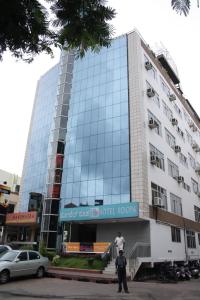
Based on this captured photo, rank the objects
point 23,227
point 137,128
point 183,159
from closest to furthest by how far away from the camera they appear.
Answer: point 137,128
point 23,227
point 183,159

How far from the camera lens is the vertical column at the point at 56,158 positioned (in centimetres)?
2608

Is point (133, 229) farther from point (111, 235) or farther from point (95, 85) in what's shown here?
point (95, 85)

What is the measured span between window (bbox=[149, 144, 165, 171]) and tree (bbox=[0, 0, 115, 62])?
2170cm

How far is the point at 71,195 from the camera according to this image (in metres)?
25.2

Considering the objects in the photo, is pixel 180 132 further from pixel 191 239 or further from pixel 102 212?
pixel 102 212

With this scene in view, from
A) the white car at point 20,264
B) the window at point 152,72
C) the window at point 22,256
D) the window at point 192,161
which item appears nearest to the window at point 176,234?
the white car at point 20,264

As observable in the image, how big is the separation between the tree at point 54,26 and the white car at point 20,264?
12.6m

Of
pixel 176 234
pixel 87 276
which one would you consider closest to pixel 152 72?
pixel 176 234

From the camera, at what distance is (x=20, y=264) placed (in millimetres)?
14062

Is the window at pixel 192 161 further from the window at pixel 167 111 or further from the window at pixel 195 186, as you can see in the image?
the window at pixel 167 111

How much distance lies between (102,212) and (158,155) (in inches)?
325

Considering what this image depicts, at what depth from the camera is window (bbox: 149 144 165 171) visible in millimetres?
24469

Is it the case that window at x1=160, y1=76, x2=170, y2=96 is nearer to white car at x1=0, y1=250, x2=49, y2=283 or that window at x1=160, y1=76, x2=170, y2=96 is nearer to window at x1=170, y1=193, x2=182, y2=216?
window at x1=170, y1=193, x2=182, y2=216

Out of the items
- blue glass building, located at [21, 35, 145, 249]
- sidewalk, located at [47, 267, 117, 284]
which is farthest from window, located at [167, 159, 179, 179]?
sidewalk, located at [47, 267, 117, 284]
